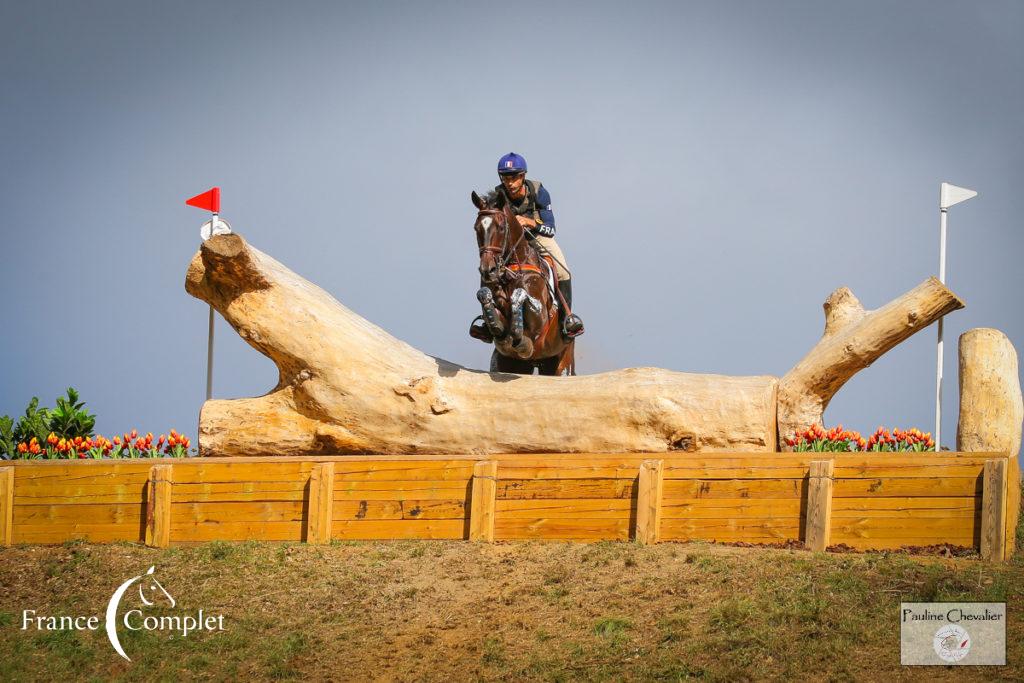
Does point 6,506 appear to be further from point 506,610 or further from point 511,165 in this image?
point 511,165

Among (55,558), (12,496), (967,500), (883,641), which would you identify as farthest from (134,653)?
(967,500)

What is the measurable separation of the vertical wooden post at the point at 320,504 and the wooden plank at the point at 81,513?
161cm

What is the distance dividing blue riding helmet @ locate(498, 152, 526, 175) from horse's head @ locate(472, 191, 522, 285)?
2.78 ft

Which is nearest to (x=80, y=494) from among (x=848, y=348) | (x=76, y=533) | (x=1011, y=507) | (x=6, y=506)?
(x=76, y=533)

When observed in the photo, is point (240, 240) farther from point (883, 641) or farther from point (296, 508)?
point (883, 641)

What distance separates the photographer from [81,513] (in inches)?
437

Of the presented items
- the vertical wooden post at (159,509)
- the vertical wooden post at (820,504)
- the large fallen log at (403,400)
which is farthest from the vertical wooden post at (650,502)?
the vertical wooden post at (159,509)

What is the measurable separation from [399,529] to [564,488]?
145 cm

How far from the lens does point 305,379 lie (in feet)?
37.6

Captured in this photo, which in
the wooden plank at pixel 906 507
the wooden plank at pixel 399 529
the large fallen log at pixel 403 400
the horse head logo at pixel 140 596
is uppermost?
the large fallen log at pixel 403 400

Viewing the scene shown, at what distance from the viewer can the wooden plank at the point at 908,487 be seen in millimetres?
9383

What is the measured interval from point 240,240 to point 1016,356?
6876 millimetres

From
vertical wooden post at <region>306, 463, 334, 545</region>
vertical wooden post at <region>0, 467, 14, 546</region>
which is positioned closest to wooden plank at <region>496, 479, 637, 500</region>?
vertical wooden post at <region>306, 463, 334, 545</region>

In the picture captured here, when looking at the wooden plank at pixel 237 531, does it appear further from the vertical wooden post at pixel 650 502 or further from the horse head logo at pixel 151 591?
the vertical wooden post at pixel 650 502
